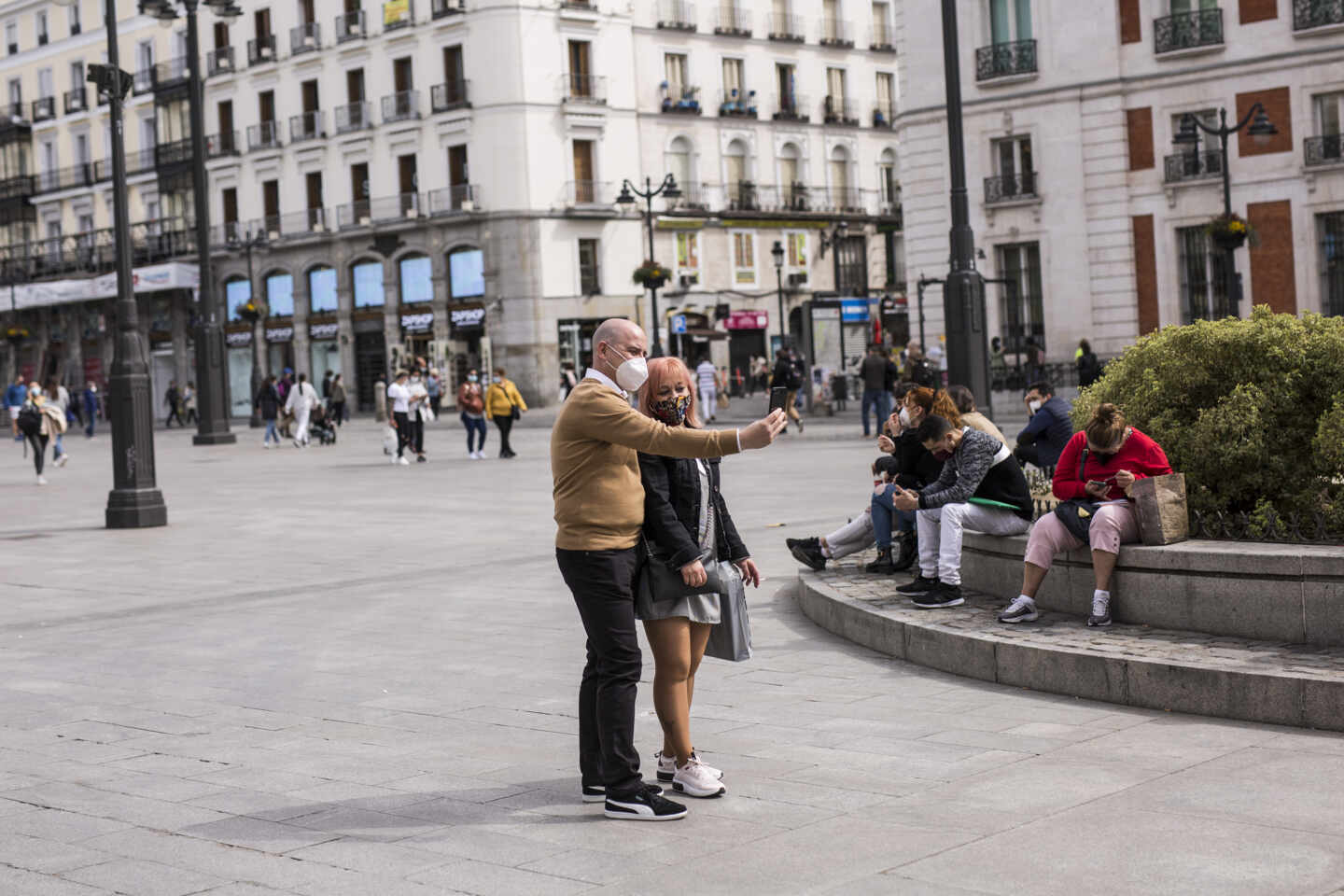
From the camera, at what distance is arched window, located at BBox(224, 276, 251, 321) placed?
204ft

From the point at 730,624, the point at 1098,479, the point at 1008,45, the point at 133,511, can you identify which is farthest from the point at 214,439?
the point at 730,624

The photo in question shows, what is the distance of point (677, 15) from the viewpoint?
191ft

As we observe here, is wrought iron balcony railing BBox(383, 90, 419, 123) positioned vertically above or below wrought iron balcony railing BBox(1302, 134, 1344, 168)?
above

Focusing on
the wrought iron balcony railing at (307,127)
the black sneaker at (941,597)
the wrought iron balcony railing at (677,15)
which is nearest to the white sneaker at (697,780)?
the black sneaker at (941,597)

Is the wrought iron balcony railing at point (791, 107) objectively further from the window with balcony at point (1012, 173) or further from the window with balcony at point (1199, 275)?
the window with balcony at point (1199, 275)

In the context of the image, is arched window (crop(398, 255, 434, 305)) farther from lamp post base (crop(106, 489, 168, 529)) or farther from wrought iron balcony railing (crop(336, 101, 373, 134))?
lamp post base (crop(106, 489, 168, 529))

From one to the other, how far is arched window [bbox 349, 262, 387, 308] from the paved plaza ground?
45946 mm

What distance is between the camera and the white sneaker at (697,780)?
19.3 ft

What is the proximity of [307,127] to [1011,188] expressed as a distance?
3001 cm

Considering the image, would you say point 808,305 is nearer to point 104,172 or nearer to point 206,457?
point 206,457

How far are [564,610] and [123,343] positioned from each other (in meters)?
8.34

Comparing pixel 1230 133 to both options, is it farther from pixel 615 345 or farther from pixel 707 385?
pixel 615 345

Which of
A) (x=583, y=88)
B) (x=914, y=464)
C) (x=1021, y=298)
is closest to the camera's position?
(x=914, y=464)

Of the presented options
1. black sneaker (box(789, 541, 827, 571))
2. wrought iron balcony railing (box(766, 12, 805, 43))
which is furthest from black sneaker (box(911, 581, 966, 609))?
wrought iron balcony railing (box(766, 12, 805, 43))
